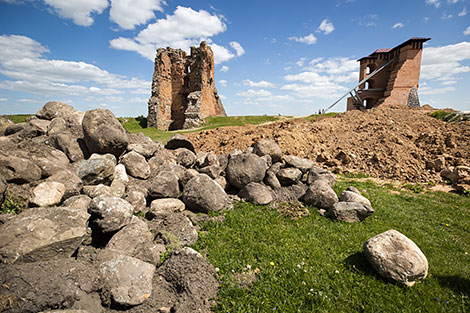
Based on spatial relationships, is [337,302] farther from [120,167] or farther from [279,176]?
[120,167]

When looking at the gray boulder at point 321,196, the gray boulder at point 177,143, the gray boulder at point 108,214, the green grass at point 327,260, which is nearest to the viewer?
the green grass at point 327,260

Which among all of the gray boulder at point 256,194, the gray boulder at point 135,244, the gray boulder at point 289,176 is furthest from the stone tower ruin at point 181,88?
the gray boulder at point 135,244

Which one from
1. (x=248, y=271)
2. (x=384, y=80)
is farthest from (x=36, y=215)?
(x=384, y=80)

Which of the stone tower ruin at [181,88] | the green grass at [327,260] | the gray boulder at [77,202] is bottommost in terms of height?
the green grass at [327,260]

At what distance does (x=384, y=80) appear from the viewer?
94.1ft

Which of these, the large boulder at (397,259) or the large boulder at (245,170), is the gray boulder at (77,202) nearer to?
the large boulder at (245,170)

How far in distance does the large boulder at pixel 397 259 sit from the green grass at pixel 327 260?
0.15 meters

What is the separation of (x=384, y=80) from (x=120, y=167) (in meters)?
33.5

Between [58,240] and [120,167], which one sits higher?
[120,167]

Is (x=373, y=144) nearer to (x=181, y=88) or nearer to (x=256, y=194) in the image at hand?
(x=256, y=194)

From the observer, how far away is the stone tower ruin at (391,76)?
1011 inches

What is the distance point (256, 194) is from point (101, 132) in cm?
517

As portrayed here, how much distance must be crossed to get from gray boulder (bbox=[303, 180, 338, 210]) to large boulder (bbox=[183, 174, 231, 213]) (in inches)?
106

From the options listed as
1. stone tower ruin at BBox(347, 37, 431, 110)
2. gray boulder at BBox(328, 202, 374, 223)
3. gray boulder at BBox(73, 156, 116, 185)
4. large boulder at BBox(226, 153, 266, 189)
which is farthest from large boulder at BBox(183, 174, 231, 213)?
stone tower ruin at BBox(347, 37, 431, 110)
